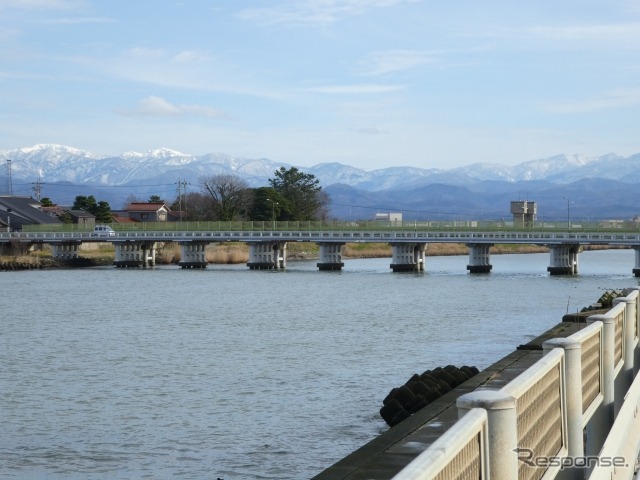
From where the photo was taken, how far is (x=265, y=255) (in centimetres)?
12781

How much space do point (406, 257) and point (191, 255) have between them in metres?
28.0

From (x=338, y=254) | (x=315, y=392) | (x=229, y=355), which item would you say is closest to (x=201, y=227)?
(x=338, y=254)

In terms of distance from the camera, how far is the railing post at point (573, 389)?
40.0 feet

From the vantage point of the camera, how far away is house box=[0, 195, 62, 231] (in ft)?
508

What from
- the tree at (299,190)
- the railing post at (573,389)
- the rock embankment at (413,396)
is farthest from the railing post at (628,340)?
the tree at (299,190)

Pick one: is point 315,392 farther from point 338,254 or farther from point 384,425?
point 338,254

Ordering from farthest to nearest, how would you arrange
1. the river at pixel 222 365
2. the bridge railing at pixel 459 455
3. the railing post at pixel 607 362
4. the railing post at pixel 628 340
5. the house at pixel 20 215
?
the house at pixel 20 215, the river at pixel 222 365, the railing post at pixel 628 340, the railing post at pixel 607 362, the bridge railing at pixel 459 455

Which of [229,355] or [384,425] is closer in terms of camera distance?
[384,425]

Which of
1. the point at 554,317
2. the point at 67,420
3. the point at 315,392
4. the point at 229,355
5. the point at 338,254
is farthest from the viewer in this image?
the point at 338,254

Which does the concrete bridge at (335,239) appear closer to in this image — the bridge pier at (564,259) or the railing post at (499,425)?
the bridge pier at (564,259)

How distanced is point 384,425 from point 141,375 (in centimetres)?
1302

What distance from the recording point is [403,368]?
37.2 meters

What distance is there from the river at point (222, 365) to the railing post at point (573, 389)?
9.12 m

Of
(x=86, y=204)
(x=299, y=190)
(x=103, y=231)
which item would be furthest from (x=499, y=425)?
(x=86, y=204)
